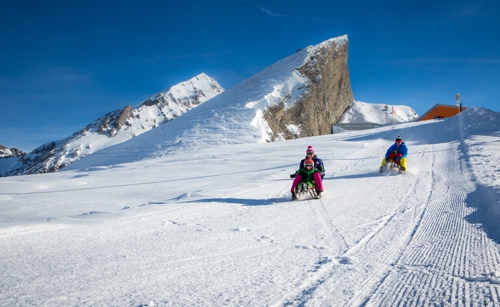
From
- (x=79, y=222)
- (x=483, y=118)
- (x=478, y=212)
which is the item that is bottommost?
(x=478, y=212)

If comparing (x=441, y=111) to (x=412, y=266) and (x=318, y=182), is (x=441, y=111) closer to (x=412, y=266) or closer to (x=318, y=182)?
(x=318, y=182)

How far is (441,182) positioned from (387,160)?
2875 millimetres

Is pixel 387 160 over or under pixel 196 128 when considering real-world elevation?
under

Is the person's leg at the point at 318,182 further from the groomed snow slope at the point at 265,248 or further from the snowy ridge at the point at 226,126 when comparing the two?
the snowy ridge at the point at 226,126

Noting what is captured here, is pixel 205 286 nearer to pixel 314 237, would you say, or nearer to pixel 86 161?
pixel 314 237

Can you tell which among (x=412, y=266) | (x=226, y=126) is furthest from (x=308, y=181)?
(x=226, y=126)

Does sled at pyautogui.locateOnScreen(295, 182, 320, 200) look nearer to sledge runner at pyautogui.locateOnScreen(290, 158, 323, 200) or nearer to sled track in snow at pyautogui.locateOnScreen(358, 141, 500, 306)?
sledge runner at pyautogui.locateOnScreen(290, 158, 323, 200)

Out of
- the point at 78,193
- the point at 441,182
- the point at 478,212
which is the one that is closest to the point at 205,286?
the point at 478,212

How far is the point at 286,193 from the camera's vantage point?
27.4 ft

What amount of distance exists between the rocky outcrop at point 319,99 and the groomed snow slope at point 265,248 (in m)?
37.1

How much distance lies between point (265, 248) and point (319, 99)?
59565 millimetres

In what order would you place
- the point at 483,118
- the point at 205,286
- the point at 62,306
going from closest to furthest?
the point at 62,306 → the point at 205,286 → the point at 483,118

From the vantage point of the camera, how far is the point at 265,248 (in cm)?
375

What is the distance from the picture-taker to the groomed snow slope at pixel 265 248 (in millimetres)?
2564
